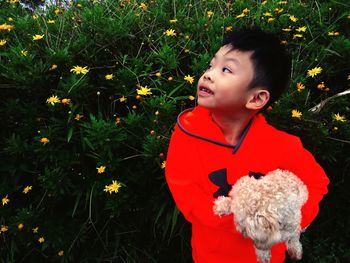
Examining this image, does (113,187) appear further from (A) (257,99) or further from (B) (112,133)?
(A) (257,99)

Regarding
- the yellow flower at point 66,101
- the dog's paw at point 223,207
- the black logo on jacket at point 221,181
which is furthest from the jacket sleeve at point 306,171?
the yellow flower at point 66,101

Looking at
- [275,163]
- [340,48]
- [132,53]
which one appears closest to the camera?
[275,163]

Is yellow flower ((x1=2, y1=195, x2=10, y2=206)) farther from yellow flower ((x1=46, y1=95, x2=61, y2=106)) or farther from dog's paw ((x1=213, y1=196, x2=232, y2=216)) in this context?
dog's paw ((x1=213, y1=196, x2=232, y2=216))

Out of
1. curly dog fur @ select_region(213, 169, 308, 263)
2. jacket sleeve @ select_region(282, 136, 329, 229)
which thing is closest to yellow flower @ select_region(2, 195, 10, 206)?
curly dog fur @ select_region(213, 169, 308, 263)

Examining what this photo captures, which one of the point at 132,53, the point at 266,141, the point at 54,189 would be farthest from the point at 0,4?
the point at 266,141

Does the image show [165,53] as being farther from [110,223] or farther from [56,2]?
[56,2]

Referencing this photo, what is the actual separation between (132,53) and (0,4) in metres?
1.61

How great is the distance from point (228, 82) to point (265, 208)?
46 cm

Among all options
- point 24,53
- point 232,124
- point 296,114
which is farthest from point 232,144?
point 24,53

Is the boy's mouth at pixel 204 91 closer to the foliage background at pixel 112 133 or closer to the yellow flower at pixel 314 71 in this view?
the foliage background at pixel 112 133

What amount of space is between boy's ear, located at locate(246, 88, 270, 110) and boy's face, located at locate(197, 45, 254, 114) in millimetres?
19

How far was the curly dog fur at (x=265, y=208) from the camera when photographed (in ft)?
3.11

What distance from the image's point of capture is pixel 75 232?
2082 millimetres

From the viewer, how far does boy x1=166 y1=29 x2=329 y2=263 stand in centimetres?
125
